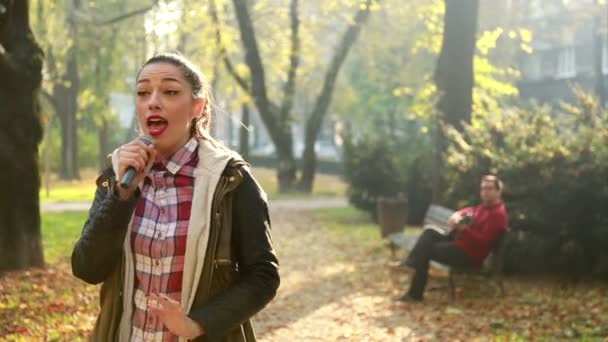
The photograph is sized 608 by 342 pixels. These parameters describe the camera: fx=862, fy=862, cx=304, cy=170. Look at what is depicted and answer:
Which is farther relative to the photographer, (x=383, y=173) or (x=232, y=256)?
(x=383, y=173)

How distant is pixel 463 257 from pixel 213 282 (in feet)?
25.5

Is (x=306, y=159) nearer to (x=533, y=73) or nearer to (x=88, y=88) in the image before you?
(x=88, y=88)

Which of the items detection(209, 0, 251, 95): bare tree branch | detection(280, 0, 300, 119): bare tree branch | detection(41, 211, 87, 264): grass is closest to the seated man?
detection(41, 211, 87, 264): grass

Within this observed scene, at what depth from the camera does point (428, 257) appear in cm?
1015

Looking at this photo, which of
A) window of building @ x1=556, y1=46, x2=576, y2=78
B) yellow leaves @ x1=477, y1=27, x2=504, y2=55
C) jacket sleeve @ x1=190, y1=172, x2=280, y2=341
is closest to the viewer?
jacket sleeve @ x1=190, y1=172, x2=280, y2=341

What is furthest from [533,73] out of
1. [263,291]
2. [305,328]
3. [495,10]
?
[263,291]

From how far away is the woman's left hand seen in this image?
7.63 ft

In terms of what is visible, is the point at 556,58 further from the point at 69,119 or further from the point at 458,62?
the point at 458,62

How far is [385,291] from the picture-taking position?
1081 cm

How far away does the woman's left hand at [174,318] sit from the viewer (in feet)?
7.63

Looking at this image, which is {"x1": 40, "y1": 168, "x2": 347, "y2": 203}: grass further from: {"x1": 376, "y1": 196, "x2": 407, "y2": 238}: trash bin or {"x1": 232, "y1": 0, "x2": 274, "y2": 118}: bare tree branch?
{"x1": 376, "y1": 196, "x2": 407, "y2": 238}: trash bin

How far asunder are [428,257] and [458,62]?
500 cm

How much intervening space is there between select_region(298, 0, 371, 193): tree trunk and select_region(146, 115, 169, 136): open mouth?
2439 centimetres

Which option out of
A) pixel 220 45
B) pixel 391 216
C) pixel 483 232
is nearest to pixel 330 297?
pixel 483 232
